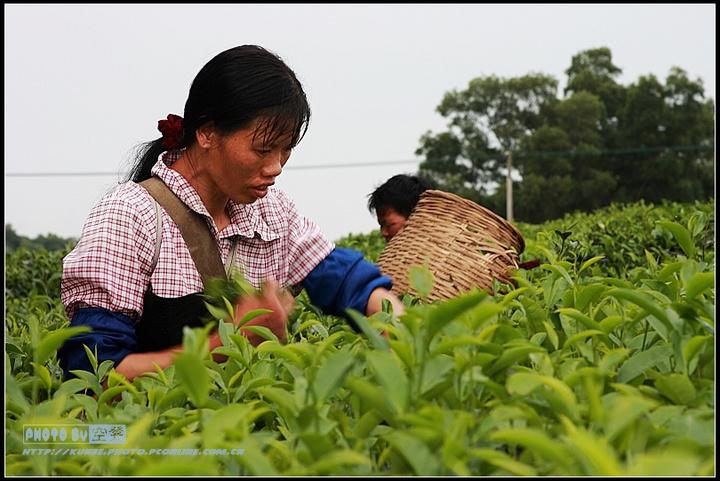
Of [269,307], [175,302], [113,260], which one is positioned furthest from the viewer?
[175,302]

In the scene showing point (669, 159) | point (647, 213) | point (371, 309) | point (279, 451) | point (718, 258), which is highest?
point (718, 258)

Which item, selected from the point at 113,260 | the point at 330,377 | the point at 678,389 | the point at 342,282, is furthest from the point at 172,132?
the point at 678,389

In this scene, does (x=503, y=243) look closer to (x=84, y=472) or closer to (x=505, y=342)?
(x=505, y=342)

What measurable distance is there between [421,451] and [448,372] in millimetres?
194

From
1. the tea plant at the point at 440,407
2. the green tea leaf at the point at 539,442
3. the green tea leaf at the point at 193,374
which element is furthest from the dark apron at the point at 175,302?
the green tea leaf at the point at 539,442

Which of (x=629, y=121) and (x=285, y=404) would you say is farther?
(x=629, y=121)

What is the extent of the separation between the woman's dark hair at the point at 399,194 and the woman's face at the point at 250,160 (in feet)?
8.67

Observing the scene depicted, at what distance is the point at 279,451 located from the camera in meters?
1.04

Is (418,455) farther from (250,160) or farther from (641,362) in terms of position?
(250,160)

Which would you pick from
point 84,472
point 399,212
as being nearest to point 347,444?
point 84,472

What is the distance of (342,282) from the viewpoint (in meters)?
2.55

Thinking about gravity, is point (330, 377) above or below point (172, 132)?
below

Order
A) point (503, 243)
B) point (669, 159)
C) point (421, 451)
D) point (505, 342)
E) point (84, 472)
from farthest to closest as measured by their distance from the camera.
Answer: point (669, 159) < point (503, 243) < point (505, 342) < point (84, 472) < point (421, 451)

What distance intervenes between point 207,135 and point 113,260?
0.47 m
